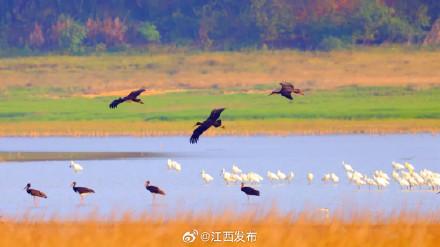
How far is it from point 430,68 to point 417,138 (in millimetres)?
11664

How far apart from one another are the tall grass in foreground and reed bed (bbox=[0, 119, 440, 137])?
22.4 m

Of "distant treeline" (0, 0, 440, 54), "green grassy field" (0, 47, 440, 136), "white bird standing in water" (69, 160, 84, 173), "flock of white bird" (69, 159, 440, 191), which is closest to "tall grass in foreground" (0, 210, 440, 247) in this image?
"flock of white bird" (69, 159, 440, 191)

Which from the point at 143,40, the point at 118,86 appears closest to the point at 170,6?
the point at 143,40

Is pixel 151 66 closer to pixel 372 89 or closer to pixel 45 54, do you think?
pixel 45 54

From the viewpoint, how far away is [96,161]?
37156 mm

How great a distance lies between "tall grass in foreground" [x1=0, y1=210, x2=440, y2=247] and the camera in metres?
18.2

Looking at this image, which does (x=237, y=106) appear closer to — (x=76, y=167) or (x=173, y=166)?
(x=173, y=166)

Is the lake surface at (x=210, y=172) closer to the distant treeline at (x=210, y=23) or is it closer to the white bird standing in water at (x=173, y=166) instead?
the white bird standing in water at (x=173, y=166)

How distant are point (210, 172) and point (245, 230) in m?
13.5

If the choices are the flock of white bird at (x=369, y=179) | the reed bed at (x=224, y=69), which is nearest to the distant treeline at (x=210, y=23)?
the reed bed at (x=224, y=69)

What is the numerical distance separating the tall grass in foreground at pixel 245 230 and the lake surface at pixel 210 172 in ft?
4.49

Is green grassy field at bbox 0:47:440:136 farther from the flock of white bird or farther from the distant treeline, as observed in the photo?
the flock of white bird

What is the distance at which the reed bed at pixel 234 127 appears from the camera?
4550 centimetres

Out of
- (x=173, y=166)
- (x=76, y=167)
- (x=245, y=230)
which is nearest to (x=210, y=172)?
(x=173, y=166)
